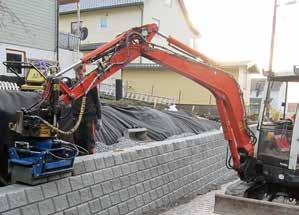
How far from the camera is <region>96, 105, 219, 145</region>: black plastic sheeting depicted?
7.93 meters

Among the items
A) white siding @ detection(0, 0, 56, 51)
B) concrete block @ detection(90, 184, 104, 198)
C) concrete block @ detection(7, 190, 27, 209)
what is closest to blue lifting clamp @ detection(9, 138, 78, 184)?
concrete block @ detection(7, 190, 27, 209)

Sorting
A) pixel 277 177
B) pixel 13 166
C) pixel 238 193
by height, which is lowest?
pixel 238 193

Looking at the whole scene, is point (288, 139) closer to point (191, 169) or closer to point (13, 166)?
point (191, 169)

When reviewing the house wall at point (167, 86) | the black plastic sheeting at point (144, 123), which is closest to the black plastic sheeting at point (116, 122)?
the black plastic sheeting at point (144, 123)

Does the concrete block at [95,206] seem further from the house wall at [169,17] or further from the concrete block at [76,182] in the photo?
the house wall at [169,17]

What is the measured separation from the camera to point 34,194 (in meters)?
4.24

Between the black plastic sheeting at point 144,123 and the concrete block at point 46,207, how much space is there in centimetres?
306

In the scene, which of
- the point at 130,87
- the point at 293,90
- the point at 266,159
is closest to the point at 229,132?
the point at 266,159

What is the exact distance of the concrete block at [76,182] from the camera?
191 inches

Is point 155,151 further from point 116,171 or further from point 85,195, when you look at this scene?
point 85,195

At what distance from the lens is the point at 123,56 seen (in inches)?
221

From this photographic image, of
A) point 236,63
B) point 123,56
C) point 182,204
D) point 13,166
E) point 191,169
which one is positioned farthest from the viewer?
point 236,63

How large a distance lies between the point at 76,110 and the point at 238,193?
2964 mm

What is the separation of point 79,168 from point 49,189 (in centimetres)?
62
